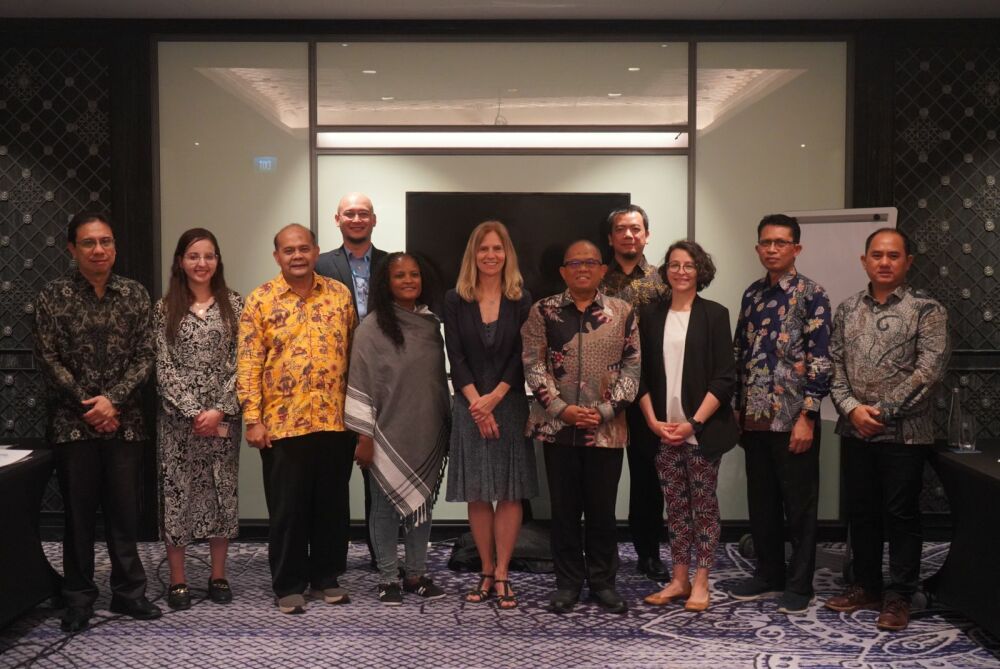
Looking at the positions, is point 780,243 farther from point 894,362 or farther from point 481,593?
point 481,593

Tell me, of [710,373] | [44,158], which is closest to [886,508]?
[710,373]

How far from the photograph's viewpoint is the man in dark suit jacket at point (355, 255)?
165 inches

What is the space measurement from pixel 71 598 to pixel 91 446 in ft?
1.95

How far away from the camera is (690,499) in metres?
3.79

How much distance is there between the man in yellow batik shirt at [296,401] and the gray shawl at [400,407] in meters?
0.11

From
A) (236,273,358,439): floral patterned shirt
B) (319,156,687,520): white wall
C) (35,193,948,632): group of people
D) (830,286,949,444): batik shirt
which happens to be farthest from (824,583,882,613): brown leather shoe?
(236,273,358,439): floral patterned shirt

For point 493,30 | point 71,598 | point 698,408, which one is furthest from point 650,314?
Answer: point 71,598

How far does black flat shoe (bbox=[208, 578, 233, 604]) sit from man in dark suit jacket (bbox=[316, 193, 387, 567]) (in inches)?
25.7

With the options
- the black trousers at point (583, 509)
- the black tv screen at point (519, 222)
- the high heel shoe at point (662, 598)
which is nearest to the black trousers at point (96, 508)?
the black trousers at point (583, 509)

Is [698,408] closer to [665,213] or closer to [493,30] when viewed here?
[665,213]

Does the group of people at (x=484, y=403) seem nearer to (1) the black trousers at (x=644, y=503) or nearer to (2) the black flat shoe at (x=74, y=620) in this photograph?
(2) the black flat shoe at (x=74, y=620)

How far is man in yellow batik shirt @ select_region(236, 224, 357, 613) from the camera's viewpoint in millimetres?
3689

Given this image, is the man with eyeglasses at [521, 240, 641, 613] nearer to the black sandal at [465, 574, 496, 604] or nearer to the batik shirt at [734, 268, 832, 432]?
the black sandal at [465, 574, 496, 604]

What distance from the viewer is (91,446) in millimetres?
3617
